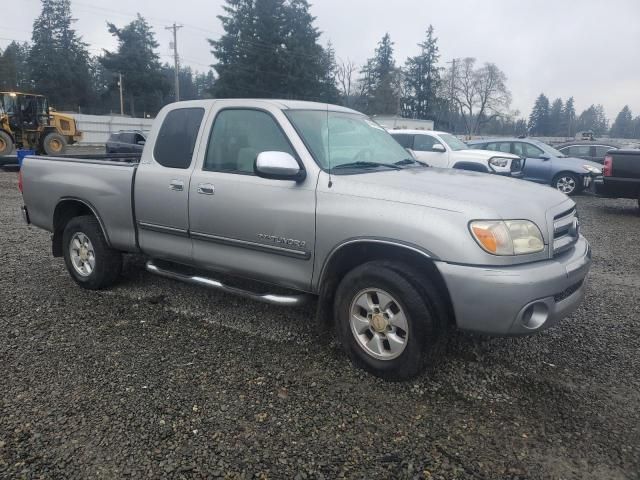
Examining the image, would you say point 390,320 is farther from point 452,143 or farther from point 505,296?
point 452,143

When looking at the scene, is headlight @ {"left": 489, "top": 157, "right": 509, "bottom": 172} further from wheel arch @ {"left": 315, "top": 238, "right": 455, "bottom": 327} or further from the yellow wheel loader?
the yellow wheel loader

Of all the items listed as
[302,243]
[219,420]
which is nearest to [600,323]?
[302,243]

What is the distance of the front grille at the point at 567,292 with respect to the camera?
3194 millimetres

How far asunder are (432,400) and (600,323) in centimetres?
215

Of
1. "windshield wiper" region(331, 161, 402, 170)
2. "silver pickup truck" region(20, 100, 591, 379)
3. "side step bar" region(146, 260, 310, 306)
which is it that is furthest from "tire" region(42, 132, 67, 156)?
"windshield wiper" region(331, 161, 402, 170)

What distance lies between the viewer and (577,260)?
11.3ft

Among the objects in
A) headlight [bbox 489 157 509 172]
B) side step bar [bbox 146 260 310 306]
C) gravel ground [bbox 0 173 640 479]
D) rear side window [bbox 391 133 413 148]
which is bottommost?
gravel ground [bbox 0 173 640 479]

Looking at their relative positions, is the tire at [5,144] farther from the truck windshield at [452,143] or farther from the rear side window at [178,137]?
the rear side window at [178,137]

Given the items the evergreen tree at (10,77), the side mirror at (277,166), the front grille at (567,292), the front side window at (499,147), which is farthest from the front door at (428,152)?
the evergreen tree at (10,77)

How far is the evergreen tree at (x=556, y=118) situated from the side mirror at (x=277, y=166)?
113630 millimetres

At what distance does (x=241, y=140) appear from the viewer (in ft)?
13.5

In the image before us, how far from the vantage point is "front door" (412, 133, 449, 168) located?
1262 cm

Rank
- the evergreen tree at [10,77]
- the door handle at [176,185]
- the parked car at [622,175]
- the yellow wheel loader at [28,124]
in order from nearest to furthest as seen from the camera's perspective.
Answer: the door handle at [176,185] < the parked car at [622,175] < the yellow wheel loader at [28,124] < the evergreen tree at [10,77]

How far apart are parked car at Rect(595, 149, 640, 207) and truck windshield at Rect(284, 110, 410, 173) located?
7.91 meters
